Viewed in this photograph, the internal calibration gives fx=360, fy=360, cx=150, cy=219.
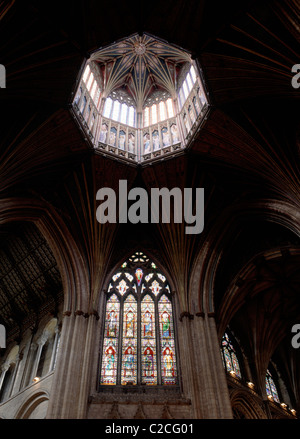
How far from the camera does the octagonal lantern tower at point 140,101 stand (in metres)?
16.6

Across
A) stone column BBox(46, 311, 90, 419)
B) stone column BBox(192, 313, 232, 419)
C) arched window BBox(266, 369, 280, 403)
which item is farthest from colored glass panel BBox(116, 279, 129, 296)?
arched window BBox(266, 369, 280, 403)

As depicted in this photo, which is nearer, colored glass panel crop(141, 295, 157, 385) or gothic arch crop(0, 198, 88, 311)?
colored glass panel crop(141, 295, 157, 385)

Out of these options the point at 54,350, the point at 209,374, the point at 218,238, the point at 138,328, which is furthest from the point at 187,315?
the point at 54,350

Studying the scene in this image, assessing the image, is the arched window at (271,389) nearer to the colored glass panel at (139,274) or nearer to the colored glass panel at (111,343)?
the colored glass panel at (139,274)

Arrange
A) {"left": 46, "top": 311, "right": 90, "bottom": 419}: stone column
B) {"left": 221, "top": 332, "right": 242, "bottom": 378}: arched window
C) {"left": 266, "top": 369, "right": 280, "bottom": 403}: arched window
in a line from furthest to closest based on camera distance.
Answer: {"left": 266, "top": 369, "right": 280, "bottom": 403}: arched window, {"left": 221, "top": 332, "right": 242, "bottom": 378}: arched window, {"left": 46, "top": 311, "right": 90, "bottom": 419}: stone column

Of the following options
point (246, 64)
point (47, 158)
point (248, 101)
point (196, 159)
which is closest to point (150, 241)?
point (196, 159)

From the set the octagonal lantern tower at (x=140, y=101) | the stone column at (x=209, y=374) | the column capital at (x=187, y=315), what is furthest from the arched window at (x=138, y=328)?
the octagonal lantern tower at (x=140, y=101)

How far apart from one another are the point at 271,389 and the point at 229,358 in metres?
3.91

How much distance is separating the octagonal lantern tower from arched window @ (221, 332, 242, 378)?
32.8 feet

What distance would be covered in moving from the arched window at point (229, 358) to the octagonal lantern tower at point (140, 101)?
10009mm

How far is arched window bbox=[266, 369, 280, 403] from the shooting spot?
62.5 ft

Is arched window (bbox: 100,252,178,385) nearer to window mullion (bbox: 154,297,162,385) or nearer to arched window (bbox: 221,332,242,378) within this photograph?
window mullion (bbox: 154,297,162,385)

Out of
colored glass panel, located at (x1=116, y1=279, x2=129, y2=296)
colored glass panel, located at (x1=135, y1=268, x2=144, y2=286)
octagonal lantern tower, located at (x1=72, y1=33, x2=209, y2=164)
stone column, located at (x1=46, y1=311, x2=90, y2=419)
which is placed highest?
octagonal lantern tower, located at (x1=72, y1=33, x2=209, y2=164)

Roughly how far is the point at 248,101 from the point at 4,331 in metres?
16.6
